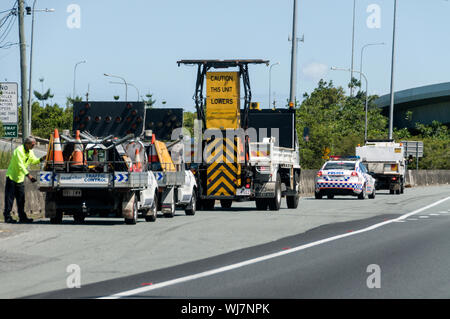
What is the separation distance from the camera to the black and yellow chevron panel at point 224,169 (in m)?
25.9

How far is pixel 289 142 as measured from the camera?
29500mm

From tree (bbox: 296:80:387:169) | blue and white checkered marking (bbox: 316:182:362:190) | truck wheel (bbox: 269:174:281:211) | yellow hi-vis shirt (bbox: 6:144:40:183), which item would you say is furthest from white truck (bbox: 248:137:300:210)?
tree (bbox: 296:80:387:169)

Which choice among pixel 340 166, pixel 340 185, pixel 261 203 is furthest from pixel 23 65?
pixel 340 166

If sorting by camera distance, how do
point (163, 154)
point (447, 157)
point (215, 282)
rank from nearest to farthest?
1. point (215, 282)
2. point (163, 154)
3. point (447, 157)

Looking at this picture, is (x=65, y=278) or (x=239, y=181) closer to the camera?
(x=65, y=278)

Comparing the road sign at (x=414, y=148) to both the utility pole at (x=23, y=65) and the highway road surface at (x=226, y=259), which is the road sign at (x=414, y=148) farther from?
the highway road surface at (x=226, y=259)

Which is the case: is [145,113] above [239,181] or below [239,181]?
above

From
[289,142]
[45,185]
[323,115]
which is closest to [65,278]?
[45,185]

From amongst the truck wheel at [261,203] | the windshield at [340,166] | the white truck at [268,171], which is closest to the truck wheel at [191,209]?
the white truck at [268,171]

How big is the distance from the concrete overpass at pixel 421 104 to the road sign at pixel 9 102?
213ft

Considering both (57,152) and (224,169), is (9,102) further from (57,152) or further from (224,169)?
(224,169)
